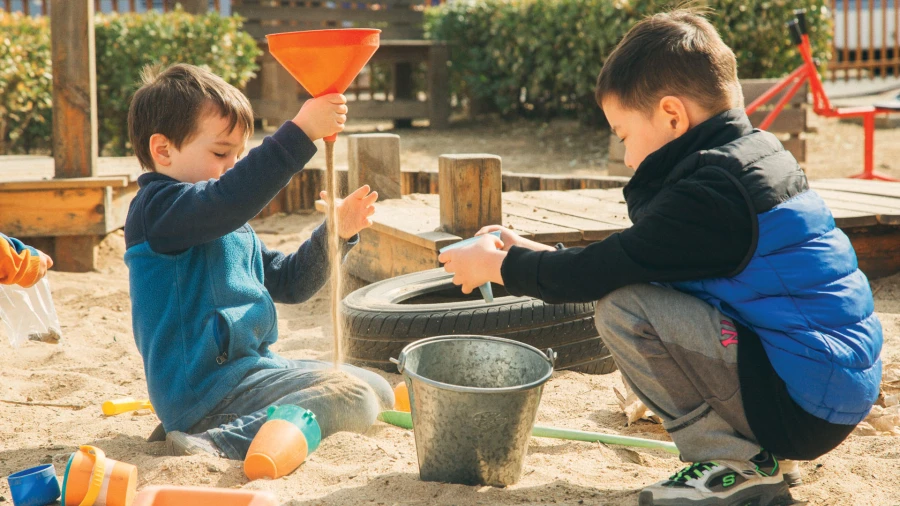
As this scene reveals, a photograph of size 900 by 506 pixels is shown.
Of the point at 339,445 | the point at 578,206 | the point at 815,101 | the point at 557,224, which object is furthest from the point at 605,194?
the point at 815,101

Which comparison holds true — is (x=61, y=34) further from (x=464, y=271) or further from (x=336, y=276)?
(x=464, y=271)

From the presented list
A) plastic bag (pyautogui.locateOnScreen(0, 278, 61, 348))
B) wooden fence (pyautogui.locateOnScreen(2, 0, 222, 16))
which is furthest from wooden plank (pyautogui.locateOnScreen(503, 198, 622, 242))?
wooden fence (pyautogui.locateOnScreen(2, 0, 222, 16))

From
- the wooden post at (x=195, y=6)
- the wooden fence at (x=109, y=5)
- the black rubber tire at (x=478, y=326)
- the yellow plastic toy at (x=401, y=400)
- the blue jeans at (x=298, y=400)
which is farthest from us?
the wooden fence at (x=109, y=5)

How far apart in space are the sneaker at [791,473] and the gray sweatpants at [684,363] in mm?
182

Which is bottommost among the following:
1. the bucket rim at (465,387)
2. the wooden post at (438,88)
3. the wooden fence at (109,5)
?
the bucket rim at (465,387)

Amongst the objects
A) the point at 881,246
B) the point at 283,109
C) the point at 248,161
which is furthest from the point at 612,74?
the point at 283,109

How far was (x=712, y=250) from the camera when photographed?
180 cm

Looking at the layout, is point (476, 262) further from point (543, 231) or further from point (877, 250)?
point (877, 250)

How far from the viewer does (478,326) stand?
9.42ft

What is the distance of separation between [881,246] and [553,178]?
6.48 feet

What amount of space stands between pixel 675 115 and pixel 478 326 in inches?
44.9

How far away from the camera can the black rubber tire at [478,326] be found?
9.45 ft

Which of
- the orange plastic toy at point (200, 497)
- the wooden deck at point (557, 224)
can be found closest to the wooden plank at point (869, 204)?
the wooden deck at point (557, 224)

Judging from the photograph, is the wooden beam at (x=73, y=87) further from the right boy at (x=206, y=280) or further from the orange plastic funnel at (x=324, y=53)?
the orange plastic funnel at (x=324, y=53)
